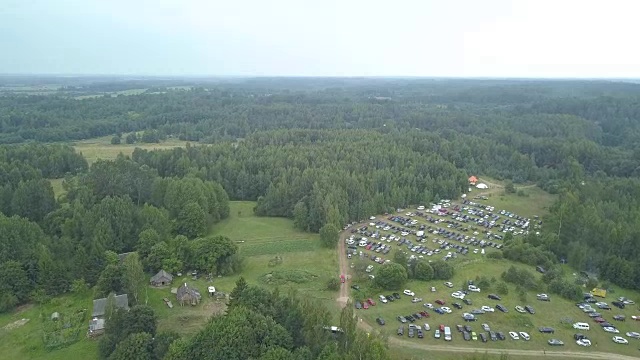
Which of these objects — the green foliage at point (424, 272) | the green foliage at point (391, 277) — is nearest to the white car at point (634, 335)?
the green foliage at point (424, 272)

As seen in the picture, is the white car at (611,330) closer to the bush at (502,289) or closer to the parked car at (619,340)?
the parked car at (619,340)

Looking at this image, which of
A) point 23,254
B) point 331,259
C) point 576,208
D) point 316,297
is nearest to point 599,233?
point 576,208

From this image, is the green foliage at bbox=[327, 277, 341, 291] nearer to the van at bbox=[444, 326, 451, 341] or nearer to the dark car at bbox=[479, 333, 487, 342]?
the van at bbox=[444, 326, 451, 341]

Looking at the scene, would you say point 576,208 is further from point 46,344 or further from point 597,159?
point 46,344

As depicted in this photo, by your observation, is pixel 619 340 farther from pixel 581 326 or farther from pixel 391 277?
pixel 391 277

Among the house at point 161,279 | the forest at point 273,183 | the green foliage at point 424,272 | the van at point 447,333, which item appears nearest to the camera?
the van at point 447,333

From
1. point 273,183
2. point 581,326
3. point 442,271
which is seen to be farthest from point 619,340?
point 273,183
